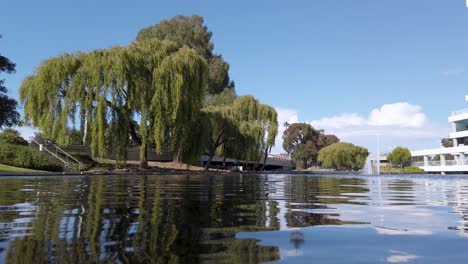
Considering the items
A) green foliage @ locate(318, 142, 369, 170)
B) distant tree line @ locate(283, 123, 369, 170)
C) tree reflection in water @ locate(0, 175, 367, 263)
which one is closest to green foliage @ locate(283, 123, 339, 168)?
distant tree line @ locate(283, 123, 369, 170)

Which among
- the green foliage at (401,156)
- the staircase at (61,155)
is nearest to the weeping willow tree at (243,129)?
the staircase at (61,155)

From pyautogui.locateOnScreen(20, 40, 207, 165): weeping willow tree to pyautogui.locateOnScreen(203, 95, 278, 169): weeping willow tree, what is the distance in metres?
8.89

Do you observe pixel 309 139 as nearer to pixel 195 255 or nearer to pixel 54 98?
pixel 54 98

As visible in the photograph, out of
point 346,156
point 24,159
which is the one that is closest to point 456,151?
point 346,156

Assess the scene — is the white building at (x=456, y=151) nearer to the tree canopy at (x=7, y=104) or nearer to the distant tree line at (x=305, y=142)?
the distant tree line at (x=305, y=142)

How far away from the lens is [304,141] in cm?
10956

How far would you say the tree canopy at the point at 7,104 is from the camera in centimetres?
2558

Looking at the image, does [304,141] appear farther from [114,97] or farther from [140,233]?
[140,233]

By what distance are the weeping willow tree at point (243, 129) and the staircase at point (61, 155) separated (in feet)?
36.9

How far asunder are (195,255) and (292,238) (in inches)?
38.7

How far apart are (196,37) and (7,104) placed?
3941 cm

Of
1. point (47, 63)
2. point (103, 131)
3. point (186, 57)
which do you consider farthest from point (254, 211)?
point (47, 63)

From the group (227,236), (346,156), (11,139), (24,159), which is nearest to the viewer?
(227,236)

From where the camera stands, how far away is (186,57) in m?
28.4
